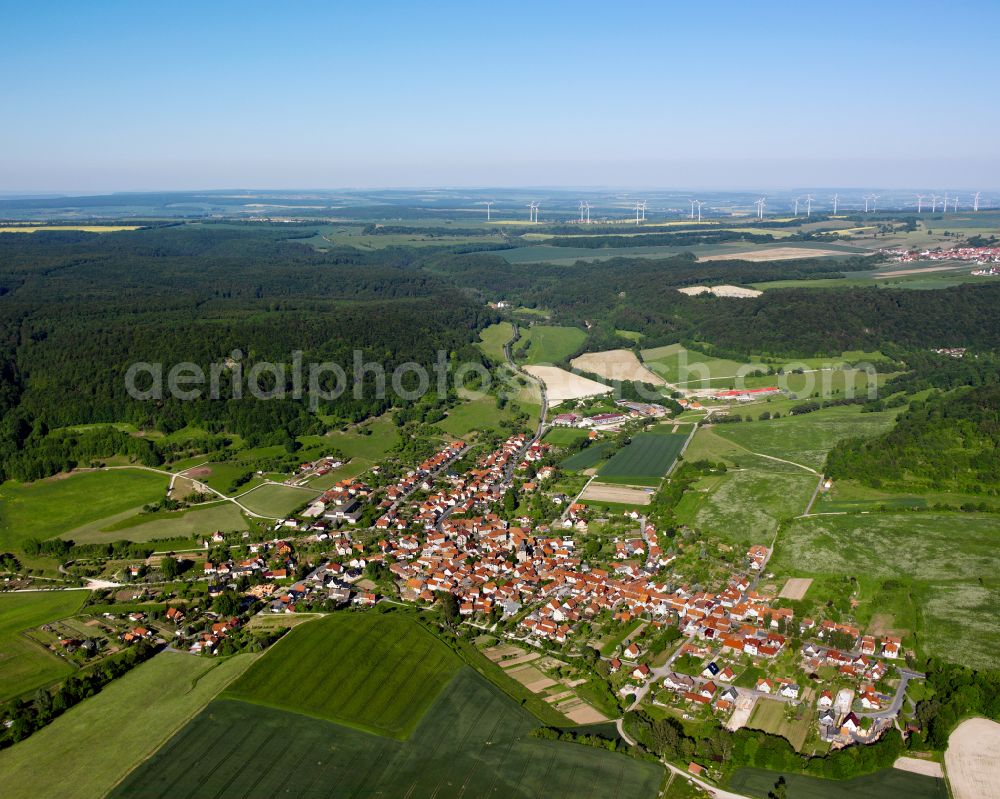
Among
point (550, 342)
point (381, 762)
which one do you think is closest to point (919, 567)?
point (381, 762)

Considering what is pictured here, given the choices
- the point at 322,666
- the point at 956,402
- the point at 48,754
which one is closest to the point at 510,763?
the point at 322,666

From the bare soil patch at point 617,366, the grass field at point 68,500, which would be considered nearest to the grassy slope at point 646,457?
the bare soil patch at point 617,366

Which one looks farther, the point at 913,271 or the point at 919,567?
the point at 913,271

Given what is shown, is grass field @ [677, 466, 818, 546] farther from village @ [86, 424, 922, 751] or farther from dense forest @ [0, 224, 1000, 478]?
dense forest @ [0, 224, 1000, 478]

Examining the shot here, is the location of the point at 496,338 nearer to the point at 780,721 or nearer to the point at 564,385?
the point at 564,385
